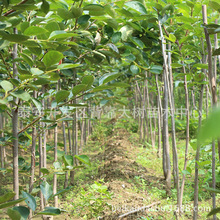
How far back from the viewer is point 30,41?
60 cm

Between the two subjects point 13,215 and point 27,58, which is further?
point 27,58

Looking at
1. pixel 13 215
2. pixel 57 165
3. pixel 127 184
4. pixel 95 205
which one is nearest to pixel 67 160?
pixel 57 165

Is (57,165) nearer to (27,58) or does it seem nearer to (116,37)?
(27,58)

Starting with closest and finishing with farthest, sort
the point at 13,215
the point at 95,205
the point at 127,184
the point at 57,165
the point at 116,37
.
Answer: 1. the point at 13,215
2. the point at 57,165
3. the point at 116,37
4. the point at 95,205
5. the point at 127,184

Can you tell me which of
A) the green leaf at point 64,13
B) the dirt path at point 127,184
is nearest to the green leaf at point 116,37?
the green leaf at point 64,13

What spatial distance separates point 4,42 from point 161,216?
2286 millimetres

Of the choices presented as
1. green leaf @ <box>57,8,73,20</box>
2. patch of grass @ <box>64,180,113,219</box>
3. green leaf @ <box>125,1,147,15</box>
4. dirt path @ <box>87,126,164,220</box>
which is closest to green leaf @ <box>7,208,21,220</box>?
green leaf @ <box>57,8,73,20</box>

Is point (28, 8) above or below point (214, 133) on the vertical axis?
above

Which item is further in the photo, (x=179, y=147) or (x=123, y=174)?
(x=179, y=147)

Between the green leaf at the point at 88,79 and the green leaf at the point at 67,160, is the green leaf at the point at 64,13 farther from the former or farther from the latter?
the green leaf at the point at 67,160

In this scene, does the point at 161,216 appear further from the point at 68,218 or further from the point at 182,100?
the point at 182,100

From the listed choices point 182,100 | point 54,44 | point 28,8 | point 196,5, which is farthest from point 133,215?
point 182,100

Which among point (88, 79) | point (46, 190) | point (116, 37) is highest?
point (116, 37)

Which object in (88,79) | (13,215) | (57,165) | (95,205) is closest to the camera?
(13,215)
